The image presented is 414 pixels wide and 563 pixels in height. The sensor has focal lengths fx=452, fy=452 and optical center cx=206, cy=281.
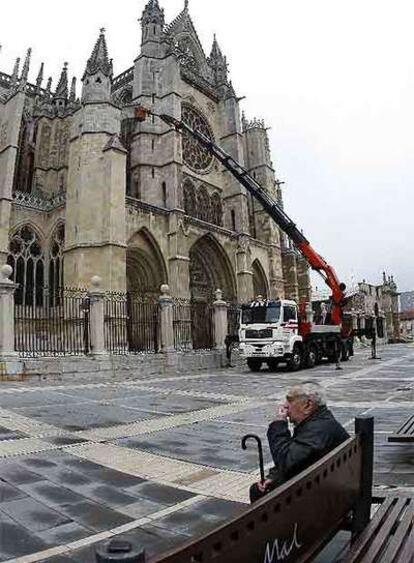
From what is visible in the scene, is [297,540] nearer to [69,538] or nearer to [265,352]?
[69,538]

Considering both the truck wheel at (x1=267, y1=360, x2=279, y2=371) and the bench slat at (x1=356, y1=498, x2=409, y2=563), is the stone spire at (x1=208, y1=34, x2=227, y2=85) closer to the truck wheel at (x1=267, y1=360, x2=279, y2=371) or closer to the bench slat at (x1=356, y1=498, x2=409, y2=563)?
the truck wheel at (x1=267, y1=360, x2=279, y2=371)

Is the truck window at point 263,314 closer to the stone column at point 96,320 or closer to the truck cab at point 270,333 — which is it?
the truck cab at point 270,333

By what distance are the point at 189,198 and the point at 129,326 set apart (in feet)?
36.5

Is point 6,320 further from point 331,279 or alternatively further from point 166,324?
point 331,279

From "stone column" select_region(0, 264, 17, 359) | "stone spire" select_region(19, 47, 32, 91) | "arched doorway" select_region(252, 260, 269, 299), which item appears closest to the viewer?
"stone column" select_region(0, 264, 17, 359)

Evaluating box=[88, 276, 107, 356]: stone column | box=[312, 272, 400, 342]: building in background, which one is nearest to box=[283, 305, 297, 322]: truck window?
box=[88, 276, 107, 356]: stone column

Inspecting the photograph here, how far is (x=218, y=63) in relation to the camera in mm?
33938

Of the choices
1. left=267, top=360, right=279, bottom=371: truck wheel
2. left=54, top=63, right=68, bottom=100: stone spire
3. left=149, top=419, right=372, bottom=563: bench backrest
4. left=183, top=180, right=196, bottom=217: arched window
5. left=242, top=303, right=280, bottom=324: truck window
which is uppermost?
left=54, top=63, right=68, bottom=100: stone spire

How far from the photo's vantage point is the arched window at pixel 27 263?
21.4 m

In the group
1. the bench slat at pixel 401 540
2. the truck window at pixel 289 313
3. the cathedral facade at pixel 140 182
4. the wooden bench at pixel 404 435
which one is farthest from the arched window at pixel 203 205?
the bench slat at pixel 401 540

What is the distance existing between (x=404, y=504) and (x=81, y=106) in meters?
22.8

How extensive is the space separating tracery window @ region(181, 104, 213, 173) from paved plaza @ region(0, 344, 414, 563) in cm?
2236

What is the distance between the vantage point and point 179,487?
137 inches

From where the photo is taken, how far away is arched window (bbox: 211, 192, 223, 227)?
29.4m
